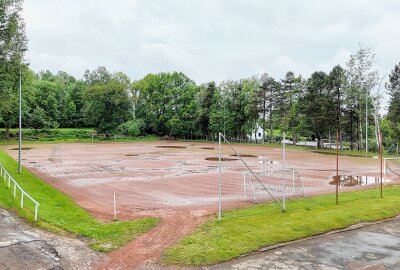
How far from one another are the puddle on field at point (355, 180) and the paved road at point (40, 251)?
767 inches

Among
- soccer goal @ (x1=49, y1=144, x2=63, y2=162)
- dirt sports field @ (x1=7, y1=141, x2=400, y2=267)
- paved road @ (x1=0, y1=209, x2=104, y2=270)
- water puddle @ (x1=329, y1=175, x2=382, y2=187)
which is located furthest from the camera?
soccer goal @ (x1=49, y1=144, x2=63, y2=162)

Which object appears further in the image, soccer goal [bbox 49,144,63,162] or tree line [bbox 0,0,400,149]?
tree line [bbox 0,0,400,149]

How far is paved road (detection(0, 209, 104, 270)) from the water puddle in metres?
Answer: 19.5

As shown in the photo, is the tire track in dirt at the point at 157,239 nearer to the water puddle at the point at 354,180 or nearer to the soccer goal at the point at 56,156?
the water puddle at the point at 354,180

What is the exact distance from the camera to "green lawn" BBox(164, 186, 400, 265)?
36.4 ft

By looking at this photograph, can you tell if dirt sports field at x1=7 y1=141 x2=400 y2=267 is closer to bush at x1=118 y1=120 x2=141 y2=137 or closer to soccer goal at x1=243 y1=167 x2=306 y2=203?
soccer goal at x1=243 y1=167 x2=306 y2=203

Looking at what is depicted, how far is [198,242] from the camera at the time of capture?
11883mm

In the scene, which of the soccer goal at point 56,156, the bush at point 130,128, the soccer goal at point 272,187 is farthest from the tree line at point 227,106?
the soccer goal at point 272,187

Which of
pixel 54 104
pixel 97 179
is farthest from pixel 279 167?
pixel 54 104

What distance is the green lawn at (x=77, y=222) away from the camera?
12492mm

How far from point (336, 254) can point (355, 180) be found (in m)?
17.9

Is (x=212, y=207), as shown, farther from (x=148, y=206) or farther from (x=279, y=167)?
(x=279, y=167)

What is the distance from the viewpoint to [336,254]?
11297 millimetres

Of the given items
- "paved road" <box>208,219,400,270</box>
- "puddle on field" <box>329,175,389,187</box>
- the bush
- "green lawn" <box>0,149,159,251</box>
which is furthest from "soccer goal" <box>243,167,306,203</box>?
the bush
